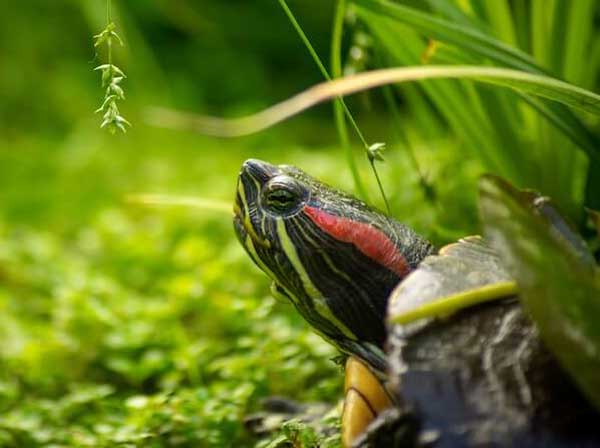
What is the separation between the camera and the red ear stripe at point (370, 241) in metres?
1.21

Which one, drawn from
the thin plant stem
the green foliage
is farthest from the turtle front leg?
the green foliage

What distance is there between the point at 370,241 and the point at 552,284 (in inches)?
12.1

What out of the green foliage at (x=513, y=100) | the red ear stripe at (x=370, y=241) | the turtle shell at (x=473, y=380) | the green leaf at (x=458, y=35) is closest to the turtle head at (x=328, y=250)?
the red ear stripe at (x=370, y=241)

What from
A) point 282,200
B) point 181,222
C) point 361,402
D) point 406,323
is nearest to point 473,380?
point 406,323

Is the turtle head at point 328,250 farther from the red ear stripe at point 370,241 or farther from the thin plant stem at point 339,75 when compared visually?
the thin plant stem at point 339,75

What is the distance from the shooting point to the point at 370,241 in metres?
1.21

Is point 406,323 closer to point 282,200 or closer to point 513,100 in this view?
point 282,200

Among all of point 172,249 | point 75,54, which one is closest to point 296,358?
point 172,249

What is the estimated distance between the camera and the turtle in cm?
94

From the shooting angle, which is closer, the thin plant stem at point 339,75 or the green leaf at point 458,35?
the green leaf at point 458,35

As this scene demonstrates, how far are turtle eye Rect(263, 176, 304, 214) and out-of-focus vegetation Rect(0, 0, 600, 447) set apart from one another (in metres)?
0.32

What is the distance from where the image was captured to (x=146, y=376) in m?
1.81

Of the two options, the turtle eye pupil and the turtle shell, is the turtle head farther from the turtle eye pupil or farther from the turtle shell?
the turtle shell

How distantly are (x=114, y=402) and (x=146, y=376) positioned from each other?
14 centimetres
